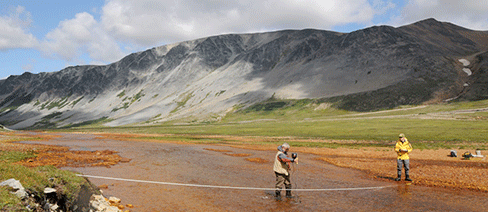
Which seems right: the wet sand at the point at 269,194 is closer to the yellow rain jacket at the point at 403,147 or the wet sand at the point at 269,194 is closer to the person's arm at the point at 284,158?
the yellow rain jacket at the point at 403,147

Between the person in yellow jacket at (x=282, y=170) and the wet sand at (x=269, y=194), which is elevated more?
the person in yellow jacket at (x=282, y=170)

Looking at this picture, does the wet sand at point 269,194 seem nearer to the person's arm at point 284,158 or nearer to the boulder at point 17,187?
the person's arm at point 284,158

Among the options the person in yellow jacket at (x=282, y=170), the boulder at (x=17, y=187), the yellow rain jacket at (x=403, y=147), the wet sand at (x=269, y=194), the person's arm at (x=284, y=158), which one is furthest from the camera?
the yellow rain jacket at (x=403, y=147)

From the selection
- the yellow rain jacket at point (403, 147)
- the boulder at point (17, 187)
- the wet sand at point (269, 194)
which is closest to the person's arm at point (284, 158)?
the wet sand at point (269, 194)

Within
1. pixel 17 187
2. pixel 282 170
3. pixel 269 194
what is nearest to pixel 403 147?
pixel 282 170

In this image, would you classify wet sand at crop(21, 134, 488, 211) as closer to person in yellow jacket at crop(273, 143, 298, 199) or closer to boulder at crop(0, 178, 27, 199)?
person in yellow jacket at crop(273, 143, 298, 199)

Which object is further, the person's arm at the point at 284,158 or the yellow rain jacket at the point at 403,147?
the yellow rain jacket at the point at 403,147

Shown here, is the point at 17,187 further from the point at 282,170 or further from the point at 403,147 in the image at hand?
the point at 403,147

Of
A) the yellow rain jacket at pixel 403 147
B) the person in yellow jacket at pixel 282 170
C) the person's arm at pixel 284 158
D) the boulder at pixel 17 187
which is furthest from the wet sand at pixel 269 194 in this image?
the boulder at pixel 17 187

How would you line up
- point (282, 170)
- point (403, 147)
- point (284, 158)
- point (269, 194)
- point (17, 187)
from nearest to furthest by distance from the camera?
point (17, 187), point (284, 158), point (282, 170), point (269, 194), point (403, 147)

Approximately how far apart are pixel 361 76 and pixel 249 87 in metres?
71.2

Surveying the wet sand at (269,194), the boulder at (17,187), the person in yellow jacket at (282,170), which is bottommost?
the wet sand at (269,194)

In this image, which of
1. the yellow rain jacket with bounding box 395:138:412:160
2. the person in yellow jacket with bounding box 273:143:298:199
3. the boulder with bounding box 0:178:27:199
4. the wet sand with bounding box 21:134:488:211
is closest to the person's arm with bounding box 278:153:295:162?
the person in yellow jacket with bounding box 273:143:298:199

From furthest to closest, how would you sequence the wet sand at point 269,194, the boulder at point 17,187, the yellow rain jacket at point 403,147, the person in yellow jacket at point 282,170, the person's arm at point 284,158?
A: the yellow rain jacket at point 403,147, the person in yellow jacket at point 282,170, the person's arm at point 284,158, the wet sand at point 269,194, the boulder at point 17,187
